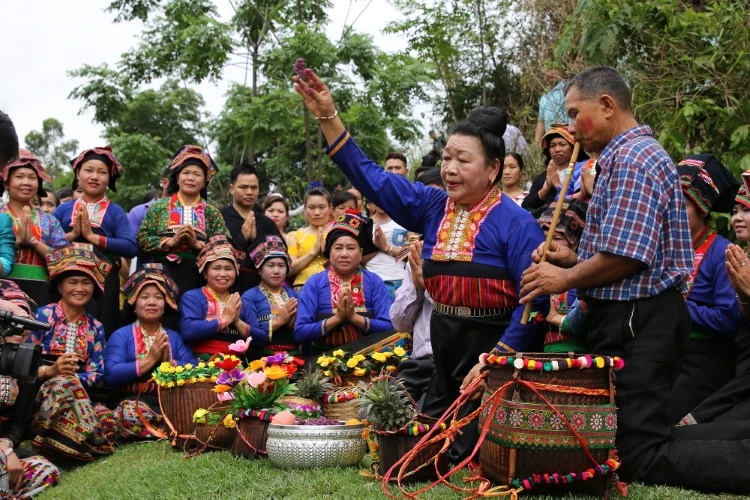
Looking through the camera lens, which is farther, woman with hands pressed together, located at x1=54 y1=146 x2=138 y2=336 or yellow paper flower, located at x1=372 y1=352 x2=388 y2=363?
woman with hands pressed together, located at x1=54 y1=146 x2=138 y2=336

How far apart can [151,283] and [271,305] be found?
1.10 meters

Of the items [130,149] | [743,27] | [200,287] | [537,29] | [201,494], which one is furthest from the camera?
[130,149]

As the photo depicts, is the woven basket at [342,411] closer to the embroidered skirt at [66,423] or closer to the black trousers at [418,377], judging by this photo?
the black trousers at [418,377]

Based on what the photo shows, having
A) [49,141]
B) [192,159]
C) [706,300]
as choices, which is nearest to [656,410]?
[706,300]

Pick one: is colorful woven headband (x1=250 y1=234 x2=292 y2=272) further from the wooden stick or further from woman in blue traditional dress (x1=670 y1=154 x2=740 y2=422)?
the wooden stick

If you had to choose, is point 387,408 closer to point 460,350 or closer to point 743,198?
point 460,350

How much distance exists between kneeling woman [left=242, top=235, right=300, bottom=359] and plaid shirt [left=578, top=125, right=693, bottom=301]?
4079mm

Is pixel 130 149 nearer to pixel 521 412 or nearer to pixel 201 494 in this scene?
pixel 201 494

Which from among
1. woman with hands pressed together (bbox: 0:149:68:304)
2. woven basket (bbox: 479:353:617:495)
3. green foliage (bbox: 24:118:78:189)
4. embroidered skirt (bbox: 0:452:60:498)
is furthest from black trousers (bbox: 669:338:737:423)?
green foliage (bbox: 24:118:78:189)

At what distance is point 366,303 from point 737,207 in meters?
3.34

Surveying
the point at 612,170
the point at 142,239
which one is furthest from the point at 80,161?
the point at 612,170

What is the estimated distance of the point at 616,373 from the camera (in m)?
4.04

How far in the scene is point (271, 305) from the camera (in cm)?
792

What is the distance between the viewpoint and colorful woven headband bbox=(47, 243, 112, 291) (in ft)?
23.5
